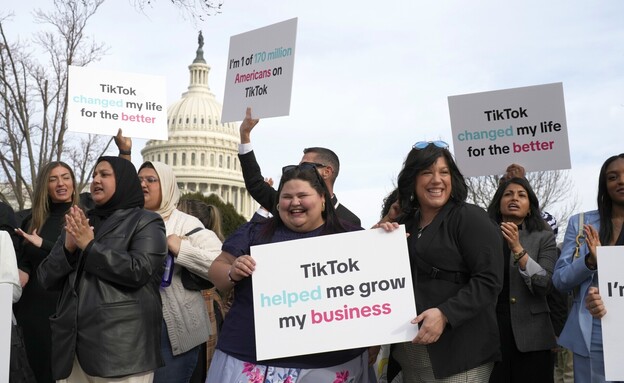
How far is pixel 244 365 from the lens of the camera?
162 inches

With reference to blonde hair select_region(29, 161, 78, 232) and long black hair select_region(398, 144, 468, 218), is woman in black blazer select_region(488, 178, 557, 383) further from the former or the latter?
blonde hair select_region(29, 161, 78, 232)

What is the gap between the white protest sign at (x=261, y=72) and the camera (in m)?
6.72

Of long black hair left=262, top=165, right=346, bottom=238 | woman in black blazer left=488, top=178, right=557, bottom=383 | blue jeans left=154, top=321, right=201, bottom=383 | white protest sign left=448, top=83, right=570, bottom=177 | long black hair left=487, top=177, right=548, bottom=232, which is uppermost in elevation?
white protest sign left=448, top=83, right=570, bottom=177

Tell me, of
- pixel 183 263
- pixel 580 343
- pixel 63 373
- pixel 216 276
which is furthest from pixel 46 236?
pixel 580 343

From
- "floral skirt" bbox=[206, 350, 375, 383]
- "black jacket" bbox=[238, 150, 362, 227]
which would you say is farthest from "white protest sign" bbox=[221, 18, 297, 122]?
"floral skirt" bbox=[206, 350, 375, 383]

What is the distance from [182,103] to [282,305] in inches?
4315

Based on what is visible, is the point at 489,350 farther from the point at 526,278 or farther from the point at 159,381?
the point at 159,381

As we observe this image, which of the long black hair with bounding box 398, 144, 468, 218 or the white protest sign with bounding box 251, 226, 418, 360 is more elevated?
the long black hair with bounding box 398, 144, 468, 218

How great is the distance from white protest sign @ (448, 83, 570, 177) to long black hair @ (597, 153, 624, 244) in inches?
89.4

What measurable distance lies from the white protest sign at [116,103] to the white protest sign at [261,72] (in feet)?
3.27

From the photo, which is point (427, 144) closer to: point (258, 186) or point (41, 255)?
point (258, 186)

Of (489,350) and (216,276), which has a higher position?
(216,276)

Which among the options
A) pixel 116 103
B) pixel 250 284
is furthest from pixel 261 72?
pixel 250 284

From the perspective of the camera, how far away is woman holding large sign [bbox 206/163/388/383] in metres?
4.07
